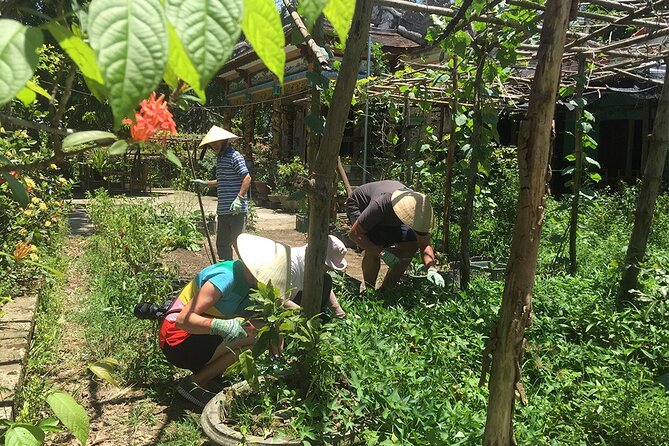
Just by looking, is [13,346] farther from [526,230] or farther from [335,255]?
[526,230]

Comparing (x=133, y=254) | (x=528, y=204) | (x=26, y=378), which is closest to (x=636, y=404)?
(x=528, y=204)

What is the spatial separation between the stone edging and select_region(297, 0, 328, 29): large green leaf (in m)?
2.57

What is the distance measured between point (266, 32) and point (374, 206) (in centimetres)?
497

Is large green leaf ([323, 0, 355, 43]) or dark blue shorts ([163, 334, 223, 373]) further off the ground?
large green leaf ([323, 0, 355, 43])

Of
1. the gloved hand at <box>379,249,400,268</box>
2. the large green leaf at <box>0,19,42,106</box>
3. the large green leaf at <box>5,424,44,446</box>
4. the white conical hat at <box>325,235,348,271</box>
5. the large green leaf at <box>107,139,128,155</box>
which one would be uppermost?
the large green leaf at <box>0,19,42,106</box>

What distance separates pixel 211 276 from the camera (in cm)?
349

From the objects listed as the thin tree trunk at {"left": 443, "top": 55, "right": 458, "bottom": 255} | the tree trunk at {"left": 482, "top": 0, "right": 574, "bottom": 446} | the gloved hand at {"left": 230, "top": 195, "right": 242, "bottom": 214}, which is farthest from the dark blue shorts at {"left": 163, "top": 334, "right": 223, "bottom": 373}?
the thin tree trunk at {"left": 443, "top": 55, "right": 458, "bottom": 255}

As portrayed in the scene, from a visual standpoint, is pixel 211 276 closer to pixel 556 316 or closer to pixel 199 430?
pixel 199 430

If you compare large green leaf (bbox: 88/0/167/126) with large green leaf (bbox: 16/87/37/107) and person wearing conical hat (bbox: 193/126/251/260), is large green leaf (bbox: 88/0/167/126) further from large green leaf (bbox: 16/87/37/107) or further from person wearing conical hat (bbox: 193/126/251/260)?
person wearing conical hat (bbox: 193/126/251/260)

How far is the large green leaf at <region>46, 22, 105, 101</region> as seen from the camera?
0.62 meters

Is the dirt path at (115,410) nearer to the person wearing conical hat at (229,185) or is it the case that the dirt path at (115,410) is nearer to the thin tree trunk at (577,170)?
the person wearing conical hat at (229,185)

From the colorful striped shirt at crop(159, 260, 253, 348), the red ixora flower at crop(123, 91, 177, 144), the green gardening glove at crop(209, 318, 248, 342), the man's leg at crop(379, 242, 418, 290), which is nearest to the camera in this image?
the red ixora flower at crop(123, 91, 177, 144)

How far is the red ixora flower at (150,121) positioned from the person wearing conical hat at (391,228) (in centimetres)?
428

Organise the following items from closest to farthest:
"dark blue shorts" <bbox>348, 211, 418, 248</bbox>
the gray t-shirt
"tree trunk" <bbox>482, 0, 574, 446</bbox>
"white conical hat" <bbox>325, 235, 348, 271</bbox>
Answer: "tree trunk" <bbox>482, 0, 574, 446</bbox> < "white conical hat" <bbox>325, 235, 348, 271</bbox> < the gray t-shirt < "dark blue shorts" <bbox>348, 211, 418, 248</bbox>
